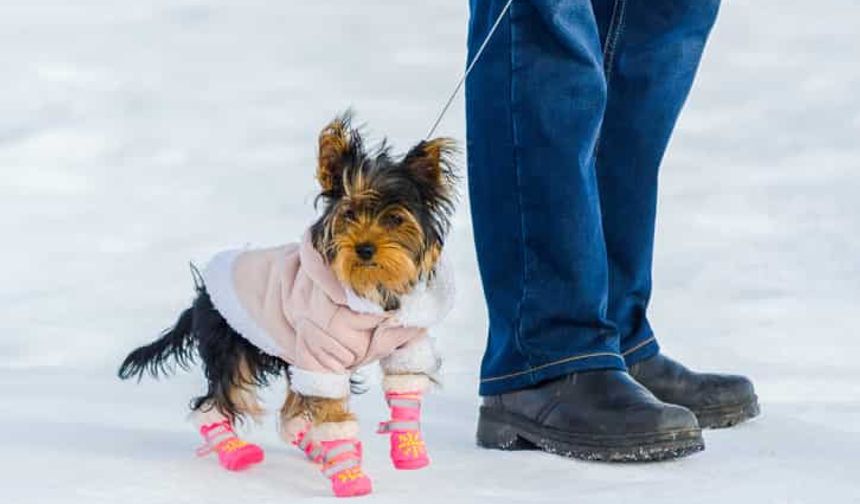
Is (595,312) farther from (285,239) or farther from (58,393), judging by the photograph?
(285,239)

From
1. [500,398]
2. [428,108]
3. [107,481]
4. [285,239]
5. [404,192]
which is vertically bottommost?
[107,481]

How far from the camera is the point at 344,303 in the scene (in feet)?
9.43

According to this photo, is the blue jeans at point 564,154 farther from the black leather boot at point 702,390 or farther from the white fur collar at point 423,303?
the white fur collar at point 423,303

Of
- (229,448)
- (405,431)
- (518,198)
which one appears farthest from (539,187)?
(229,448)

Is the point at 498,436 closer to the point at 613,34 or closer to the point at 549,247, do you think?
the point at 549,247

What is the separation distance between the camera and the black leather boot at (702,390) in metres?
3.58

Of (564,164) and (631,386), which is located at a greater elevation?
(564,164)

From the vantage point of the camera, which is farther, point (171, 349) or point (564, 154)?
point (171, 349)

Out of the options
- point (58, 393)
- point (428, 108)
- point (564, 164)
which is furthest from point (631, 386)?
point (428, 108)

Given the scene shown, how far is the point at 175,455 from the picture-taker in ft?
10.4

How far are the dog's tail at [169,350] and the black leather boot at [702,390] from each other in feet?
3.26

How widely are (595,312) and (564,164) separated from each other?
1.00ft

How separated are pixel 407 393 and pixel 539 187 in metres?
0.50

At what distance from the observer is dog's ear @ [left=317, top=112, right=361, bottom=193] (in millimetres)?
2885
